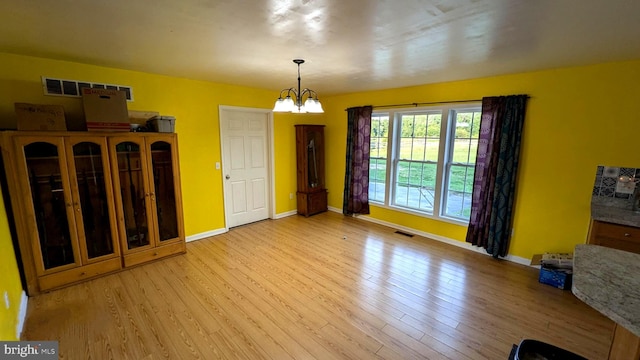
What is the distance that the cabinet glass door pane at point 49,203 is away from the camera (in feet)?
8.32

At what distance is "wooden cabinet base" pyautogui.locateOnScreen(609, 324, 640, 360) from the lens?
106cm

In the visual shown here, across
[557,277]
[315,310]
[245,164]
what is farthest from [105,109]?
[557,277]

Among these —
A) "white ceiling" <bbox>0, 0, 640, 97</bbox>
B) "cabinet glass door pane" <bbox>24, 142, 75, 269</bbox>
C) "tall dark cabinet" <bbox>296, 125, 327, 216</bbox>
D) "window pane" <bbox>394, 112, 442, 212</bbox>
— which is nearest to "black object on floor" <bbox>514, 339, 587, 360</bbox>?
"white ceiling" <bbox>0, 0, 640, 97</bbox>

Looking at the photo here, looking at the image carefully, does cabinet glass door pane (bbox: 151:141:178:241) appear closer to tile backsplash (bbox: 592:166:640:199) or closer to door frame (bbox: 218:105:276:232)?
door frame (bbox: 218:105:276:232)

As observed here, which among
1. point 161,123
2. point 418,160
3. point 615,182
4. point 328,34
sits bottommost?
point 615,182

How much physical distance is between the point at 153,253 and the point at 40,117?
1.79 metres

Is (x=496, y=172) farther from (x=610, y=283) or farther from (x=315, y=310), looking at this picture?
(x=315, y=310)

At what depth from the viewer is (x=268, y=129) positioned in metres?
4.77

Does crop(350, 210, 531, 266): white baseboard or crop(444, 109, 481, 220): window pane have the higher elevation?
crop(444, 109, 481, 220): window pane

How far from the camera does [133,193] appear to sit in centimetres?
312

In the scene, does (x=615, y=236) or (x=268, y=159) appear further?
(x=268, y=159)

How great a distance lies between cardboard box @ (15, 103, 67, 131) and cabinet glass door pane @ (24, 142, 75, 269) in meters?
0.18

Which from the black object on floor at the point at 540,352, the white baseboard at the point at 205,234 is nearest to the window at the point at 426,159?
the white baseboard at the point at 205,234

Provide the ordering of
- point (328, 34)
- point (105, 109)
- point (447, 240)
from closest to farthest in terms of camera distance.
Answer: point (328, 34) → point (105, 109) → point (447, 240)
